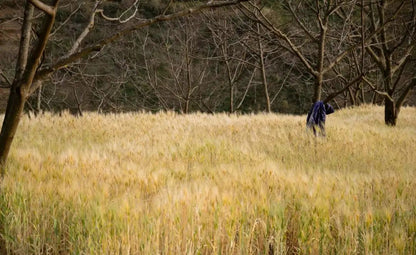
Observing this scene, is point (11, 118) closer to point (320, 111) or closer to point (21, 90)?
point (21, 90)

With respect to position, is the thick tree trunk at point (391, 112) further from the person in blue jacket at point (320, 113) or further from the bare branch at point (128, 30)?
the bare branch at point (128, 30)

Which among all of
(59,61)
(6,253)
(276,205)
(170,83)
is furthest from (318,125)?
(170,83)

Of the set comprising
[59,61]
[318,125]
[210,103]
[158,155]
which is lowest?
[158,155]

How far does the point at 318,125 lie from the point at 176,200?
4700 millimetres

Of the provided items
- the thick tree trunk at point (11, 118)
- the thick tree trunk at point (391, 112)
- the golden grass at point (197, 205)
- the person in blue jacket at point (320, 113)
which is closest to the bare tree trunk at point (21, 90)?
the thick tree trunk at point (11, 118)

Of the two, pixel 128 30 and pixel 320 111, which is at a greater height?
pixel 128 30

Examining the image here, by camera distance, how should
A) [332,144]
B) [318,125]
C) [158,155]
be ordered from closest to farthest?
[158,155] → [332,144] → [318,125]

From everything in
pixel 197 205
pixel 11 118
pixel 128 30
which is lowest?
pixel 197 205

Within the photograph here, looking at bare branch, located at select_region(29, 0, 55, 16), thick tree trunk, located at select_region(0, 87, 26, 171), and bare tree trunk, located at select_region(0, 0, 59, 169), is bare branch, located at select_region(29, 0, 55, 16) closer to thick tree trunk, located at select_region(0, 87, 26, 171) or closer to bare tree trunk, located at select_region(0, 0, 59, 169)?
bare tree trunk, located at select_region(0, 0, 59, 169)

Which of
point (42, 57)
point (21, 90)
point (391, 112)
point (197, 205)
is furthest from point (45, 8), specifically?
point (391, 112)

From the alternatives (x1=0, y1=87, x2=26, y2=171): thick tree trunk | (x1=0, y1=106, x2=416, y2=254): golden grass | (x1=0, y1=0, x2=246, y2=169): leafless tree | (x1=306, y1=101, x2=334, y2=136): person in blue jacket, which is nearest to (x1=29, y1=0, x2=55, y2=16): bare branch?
(x1=0, y1=0, x2=246, y2=169): leafless tree

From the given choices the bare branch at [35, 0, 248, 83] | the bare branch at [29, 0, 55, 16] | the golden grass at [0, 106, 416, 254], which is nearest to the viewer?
the golden grass at [0, 106, 416, 254]

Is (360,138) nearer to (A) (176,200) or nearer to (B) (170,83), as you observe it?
(A) (176,200)

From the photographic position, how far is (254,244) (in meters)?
2.57
